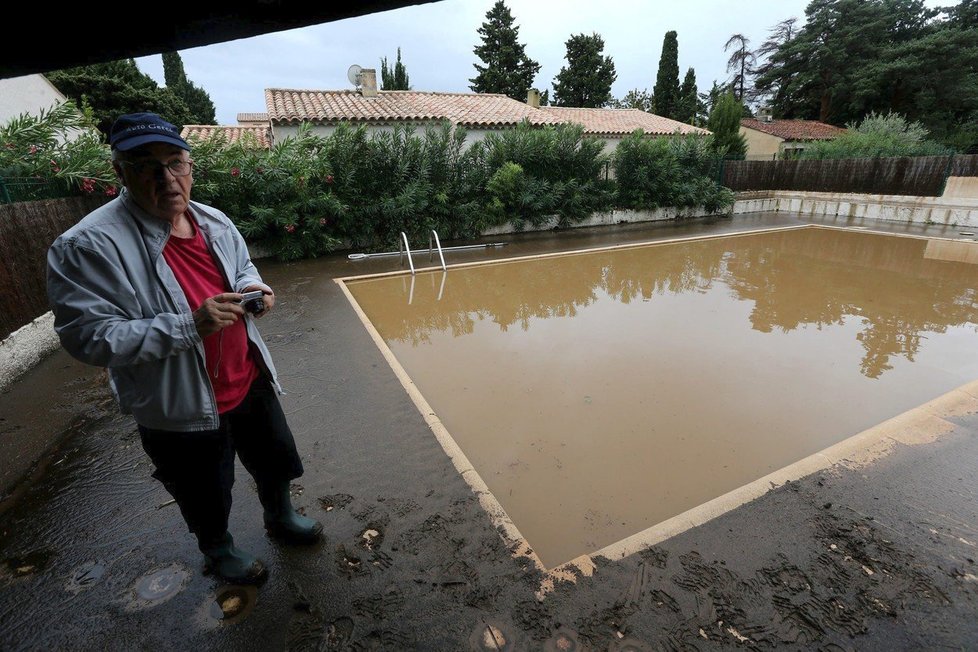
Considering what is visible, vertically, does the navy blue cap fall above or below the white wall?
below

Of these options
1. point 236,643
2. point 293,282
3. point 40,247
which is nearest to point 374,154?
point 293,282

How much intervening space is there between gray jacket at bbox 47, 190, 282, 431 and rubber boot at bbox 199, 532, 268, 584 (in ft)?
2.11

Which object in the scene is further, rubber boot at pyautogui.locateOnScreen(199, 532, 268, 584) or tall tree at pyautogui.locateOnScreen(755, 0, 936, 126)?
tall tree at pyautogui.locateOnScreen(755, 0, 936, 126)

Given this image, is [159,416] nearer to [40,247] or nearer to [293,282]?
[40,247]

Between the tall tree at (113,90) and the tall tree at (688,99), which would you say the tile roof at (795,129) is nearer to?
the tall tree at (688,99)

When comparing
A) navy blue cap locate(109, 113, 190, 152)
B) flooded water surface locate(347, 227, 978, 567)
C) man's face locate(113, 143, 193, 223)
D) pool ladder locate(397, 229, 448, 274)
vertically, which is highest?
navy blue cap locate(109, 113, 190, 152)

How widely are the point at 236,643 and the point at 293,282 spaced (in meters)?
6.55

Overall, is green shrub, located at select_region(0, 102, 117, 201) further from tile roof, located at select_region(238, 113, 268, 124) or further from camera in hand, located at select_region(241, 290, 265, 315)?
tile roof, located at select_region(238, 113, 268, 124)

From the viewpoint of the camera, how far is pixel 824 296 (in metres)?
6.60

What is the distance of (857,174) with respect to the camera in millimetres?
15281

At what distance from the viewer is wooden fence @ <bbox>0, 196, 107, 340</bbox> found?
432 cm

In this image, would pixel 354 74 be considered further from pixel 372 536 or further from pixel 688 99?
pixel 688 99

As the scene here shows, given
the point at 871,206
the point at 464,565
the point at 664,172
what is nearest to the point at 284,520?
the point at 464,565

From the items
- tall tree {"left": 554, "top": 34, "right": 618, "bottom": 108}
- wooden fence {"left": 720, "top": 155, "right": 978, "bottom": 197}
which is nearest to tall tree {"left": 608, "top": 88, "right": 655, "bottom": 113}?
tall tree {"left": 554, "top": 34, "right": 618, "bottom": 108}
